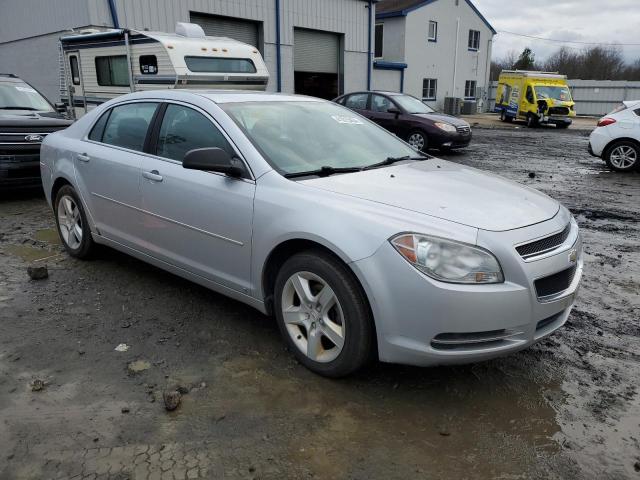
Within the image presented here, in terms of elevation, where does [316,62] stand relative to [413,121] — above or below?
above

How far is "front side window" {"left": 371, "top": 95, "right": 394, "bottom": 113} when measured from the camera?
14196 millimetres

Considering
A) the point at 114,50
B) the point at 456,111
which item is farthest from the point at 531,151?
the point at 456,111

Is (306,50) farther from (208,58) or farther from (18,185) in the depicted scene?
(18,185)

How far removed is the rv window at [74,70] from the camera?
1279 centimetres

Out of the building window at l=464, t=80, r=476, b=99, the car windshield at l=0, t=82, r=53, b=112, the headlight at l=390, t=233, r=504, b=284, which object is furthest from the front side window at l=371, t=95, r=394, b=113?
the building window at l=464, t=80, r=476, b=99

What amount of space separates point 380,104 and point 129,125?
10631mm

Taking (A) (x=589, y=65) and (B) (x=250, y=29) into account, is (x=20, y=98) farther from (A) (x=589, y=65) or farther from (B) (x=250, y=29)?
(A) (x=589, y=65)

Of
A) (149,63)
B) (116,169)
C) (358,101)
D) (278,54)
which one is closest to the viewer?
(116,169)

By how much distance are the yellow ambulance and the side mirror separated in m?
25.0

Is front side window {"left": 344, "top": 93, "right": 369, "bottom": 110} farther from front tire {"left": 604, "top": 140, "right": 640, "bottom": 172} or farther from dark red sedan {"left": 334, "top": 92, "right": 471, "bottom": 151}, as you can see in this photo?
front tire {"left": 604, "top": 140, "right": 640, "bottom": 172}

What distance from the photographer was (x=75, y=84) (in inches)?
511

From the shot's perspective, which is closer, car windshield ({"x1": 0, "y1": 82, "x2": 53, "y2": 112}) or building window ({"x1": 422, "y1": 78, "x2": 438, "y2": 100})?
car windshield ({"x1": 0, "y1": 82, "x2": 53, "y2": 112})

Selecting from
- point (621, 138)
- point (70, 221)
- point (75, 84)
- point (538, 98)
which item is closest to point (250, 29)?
point (75, 84)

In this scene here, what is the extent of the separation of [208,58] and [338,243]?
9.63 metres
